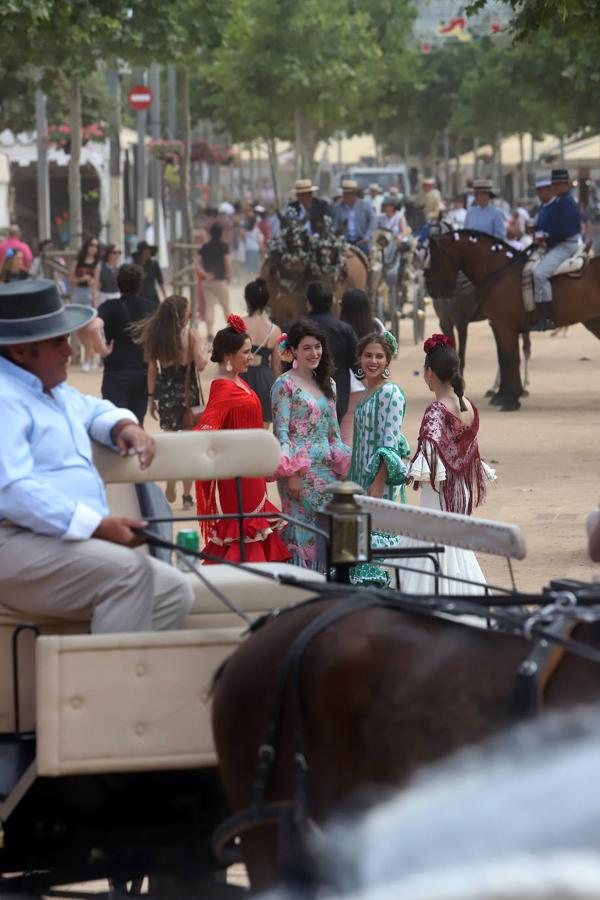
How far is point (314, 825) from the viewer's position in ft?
13.9

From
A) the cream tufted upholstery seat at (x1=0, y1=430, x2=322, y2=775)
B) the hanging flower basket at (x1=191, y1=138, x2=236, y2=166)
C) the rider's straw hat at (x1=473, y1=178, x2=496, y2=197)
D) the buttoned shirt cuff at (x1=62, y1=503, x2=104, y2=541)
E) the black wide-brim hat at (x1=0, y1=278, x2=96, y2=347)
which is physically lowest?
the cream tufted upholstery seat at (x1=0, y1=430, x2=322, y2=775)

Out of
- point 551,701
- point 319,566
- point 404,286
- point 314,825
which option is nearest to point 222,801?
point 314,825

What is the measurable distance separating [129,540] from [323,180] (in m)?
70.7

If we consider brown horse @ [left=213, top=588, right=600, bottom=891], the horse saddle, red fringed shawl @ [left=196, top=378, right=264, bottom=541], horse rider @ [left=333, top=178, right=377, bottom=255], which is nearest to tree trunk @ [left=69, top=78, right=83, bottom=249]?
horse rider @ [left=333, top=178, right=377, bottom=255]

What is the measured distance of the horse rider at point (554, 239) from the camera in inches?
774

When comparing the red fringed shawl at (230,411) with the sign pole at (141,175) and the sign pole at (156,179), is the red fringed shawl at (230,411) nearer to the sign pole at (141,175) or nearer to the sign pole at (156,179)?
the sign pole at (141,175)

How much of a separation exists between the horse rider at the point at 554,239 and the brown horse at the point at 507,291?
0.57 ft

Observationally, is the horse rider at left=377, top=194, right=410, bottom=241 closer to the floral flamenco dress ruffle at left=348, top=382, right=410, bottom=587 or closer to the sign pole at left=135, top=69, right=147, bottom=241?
the sign pole at left=135, top=69, right=147, bottom=241

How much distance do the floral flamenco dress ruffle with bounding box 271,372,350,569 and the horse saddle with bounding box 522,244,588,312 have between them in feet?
37.0

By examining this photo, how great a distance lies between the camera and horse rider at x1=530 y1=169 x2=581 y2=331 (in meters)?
19.7

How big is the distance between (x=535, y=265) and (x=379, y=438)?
11.8 meters

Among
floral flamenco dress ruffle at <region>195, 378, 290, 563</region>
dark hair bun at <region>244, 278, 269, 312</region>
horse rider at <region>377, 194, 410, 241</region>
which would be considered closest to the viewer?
floral flamenco dress ruffle at <region>195, 378, 290, 563</region>

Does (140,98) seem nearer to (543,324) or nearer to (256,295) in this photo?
(543,324)

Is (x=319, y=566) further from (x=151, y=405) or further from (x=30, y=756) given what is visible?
(x=151, y=405)
